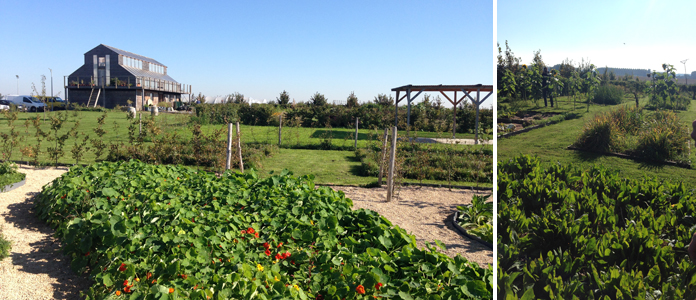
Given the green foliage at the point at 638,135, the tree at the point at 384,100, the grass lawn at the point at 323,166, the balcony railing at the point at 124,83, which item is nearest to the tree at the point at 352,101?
the tree at the point at 384,100

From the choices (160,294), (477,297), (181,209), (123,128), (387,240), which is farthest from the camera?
(123,128)

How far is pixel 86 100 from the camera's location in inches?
1227

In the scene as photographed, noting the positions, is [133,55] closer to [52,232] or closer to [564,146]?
[52,232]

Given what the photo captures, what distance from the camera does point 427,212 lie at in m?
5.88

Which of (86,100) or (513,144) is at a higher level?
(86,100)

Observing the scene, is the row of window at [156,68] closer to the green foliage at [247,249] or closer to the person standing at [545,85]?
the green foliage at [247,249]

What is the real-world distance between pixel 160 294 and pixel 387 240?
1.48 m

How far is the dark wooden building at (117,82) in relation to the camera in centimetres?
3066

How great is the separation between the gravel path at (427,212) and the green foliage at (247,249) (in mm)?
1301

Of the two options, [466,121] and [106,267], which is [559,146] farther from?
[466,121]

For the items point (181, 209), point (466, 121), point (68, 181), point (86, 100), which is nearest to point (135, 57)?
point (86, 100)

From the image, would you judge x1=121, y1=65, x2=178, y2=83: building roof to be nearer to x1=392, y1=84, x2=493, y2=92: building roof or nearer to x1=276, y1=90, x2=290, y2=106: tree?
x1=276, y1=90, x2=290, y2=106: tree

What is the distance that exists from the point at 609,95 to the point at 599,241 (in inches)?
23.4

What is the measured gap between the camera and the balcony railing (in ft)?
99.2
